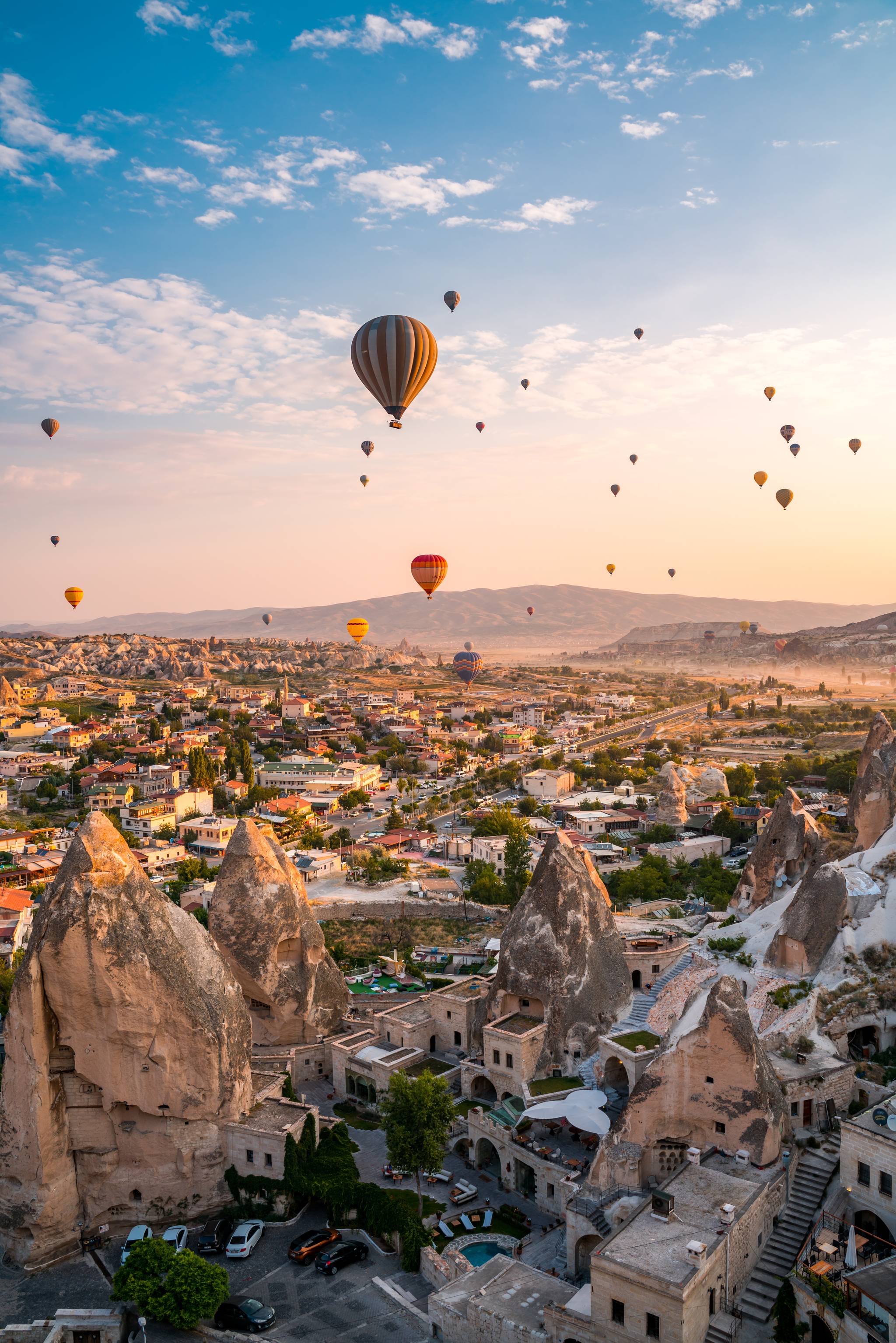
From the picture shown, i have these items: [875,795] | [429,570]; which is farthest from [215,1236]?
[429,570]

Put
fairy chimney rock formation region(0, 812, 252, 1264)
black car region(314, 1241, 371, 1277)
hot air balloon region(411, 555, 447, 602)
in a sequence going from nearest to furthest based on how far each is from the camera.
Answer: black car region(314, 1241, 371, 1277)
fairy chimney rock formation region(0, 812, 252, 1264)
hot air balloon region(411, 555, 447, 602)

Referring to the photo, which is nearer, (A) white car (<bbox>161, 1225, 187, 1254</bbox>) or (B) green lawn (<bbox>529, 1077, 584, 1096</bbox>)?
(A) white car (<bbox>161, 1225, 187, 1254</bbox>)

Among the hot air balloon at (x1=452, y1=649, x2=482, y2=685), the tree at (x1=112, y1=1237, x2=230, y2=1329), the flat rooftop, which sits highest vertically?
the hot air balloon at (x1=452, y1=649, x2=482, y2=685)

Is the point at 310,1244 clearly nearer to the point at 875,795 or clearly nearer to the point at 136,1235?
the point at 136,1235

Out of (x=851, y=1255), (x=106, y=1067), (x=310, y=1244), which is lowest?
(x=310, y=1244)

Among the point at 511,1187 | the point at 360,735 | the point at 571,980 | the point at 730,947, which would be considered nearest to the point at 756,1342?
the point at 511,1187

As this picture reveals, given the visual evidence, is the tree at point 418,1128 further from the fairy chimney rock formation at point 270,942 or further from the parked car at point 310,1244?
the fairy chimney rock formation at point 270,942

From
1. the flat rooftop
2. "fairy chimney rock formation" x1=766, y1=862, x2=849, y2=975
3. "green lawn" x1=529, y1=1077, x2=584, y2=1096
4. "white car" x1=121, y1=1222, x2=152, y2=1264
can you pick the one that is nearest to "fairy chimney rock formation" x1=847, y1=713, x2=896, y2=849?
"fairy chimney rock formation" x1=766, y1=862, x2=849, y2=975

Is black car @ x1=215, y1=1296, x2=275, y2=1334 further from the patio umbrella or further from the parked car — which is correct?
the patio umbrella
